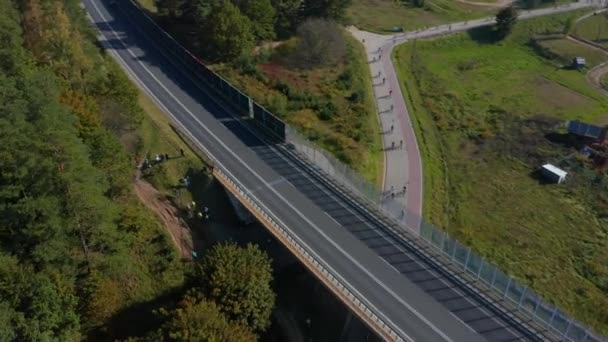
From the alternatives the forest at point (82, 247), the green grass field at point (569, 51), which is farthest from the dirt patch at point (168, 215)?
the green grass field at point (569, 51)

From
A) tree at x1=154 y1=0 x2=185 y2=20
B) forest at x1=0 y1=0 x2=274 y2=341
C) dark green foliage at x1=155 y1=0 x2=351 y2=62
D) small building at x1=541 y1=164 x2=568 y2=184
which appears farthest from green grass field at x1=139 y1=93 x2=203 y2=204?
small building at x1=541 y1=164 x2=568 y2=184

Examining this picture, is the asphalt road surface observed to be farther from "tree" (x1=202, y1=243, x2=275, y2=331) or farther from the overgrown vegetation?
the overgrown vegetation

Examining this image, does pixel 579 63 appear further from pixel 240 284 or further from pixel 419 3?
pixel 240 284

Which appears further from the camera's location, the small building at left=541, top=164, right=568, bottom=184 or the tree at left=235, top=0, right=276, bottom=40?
the tree at left=235, top=0, right=276, bottom=40

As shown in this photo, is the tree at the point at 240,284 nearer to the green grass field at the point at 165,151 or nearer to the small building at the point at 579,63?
the green grass field at the point at 165,151

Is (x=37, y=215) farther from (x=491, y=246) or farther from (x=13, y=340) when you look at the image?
(x=491, y=246)

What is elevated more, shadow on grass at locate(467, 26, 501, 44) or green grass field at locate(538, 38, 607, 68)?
shadow on grass at locate(467, 26, 501, 44)

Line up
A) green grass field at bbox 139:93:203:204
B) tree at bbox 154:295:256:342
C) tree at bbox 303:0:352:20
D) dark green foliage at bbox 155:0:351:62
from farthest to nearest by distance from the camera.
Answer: tree at bbox 303:0:352:20 → dark green foliage at bbox 155:0:351:62 → green grass field at bbox 139:93:203:204 → tree at bbox 154:295:256:342
